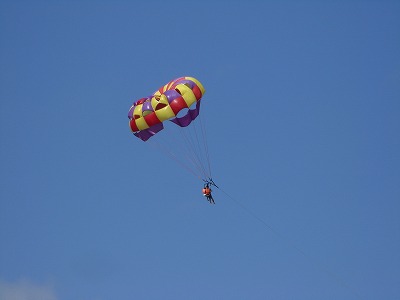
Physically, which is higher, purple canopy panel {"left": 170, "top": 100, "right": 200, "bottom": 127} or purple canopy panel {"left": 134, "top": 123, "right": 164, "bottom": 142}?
purple canopy panel {"left": 170, "top": 100, "right": 200, "bottom": 127}

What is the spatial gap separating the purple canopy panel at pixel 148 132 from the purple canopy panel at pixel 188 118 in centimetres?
83

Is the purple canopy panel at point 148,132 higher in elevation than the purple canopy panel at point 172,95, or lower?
lower

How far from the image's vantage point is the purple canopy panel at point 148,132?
192 ft

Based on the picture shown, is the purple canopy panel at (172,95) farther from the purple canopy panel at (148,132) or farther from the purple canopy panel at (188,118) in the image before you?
the purple canopy panel at (148,132)

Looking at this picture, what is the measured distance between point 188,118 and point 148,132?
2.29 meters

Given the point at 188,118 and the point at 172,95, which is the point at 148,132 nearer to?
the point at 188,118

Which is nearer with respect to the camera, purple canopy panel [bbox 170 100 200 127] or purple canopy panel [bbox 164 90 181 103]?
purple canopy panel [bbox 164 90 181 103]

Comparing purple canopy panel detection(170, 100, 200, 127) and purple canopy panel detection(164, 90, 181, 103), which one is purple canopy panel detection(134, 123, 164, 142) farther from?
purple canopy panel detection(164, 90, 181, 103)

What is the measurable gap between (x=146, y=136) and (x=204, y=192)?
4863 mm

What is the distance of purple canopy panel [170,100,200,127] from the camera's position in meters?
58.7

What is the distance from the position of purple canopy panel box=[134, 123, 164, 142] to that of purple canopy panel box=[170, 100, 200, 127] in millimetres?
832

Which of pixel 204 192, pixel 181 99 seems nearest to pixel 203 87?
pixel 181 99

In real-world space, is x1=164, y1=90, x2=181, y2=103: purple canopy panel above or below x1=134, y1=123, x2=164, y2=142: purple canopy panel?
above

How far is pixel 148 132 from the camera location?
58938 millimetres
